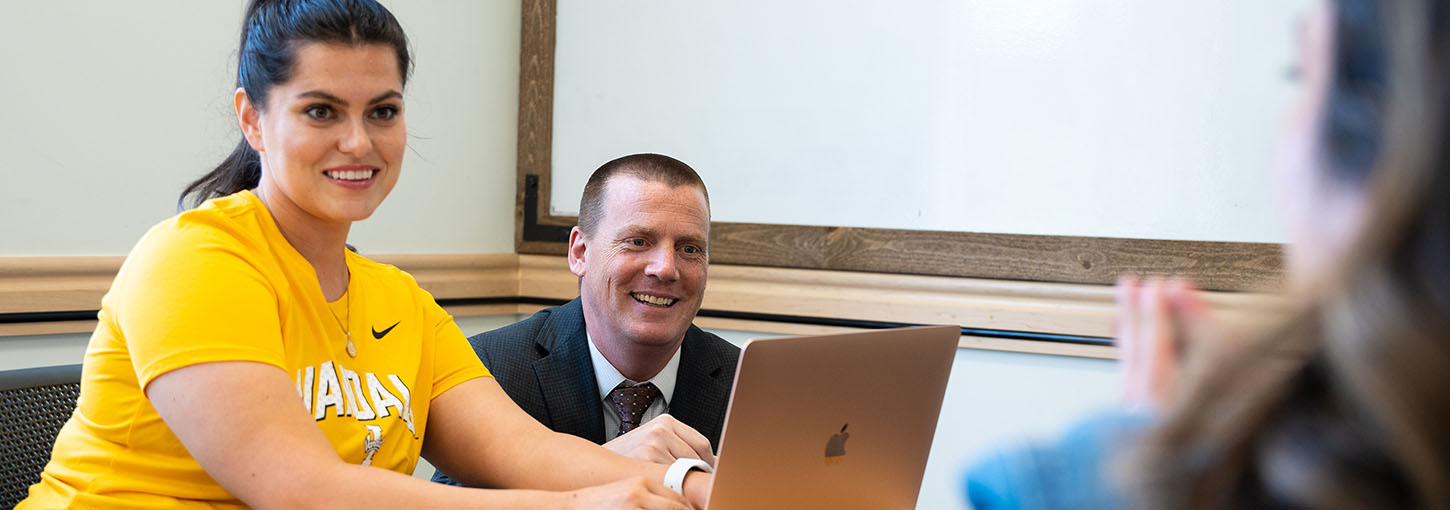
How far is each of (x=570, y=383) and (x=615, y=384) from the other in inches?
4.1

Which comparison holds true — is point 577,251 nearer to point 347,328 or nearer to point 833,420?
point 347,328

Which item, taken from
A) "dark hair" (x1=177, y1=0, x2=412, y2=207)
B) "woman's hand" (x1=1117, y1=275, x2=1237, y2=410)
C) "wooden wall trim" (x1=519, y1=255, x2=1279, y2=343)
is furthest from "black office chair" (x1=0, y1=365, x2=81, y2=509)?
"wooden wall trim" (x1=519, y1=255, x2=1279, y2=343)

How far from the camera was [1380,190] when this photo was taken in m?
0.52

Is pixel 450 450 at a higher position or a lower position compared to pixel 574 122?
lower

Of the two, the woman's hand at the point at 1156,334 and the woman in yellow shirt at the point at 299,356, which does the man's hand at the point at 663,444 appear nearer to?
the woman in yellow shirt at the point at 299,356

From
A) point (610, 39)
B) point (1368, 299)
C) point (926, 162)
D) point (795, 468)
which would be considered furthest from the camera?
point (610, 39)

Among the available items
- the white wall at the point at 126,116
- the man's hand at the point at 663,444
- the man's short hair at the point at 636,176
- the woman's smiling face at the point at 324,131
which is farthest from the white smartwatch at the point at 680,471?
the white wall at the point at 126,116

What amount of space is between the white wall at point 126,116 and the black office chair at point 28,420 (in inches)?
30.2

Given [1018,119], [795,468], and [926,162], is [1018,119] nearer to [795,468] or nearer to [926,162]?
[926,162]

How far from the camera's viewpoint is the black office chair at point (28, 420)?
54.2 inches

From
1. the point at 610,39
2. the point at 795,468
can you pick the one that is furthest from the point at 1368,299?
the point at 610,39

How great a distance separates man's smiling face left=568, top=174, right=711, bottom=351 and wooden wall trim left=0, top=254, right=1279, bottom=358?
0.84 meters

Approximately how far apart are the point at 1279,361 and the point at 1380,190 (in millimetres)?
90

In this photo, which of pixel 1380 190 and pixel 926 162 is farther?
pixel 926 162
